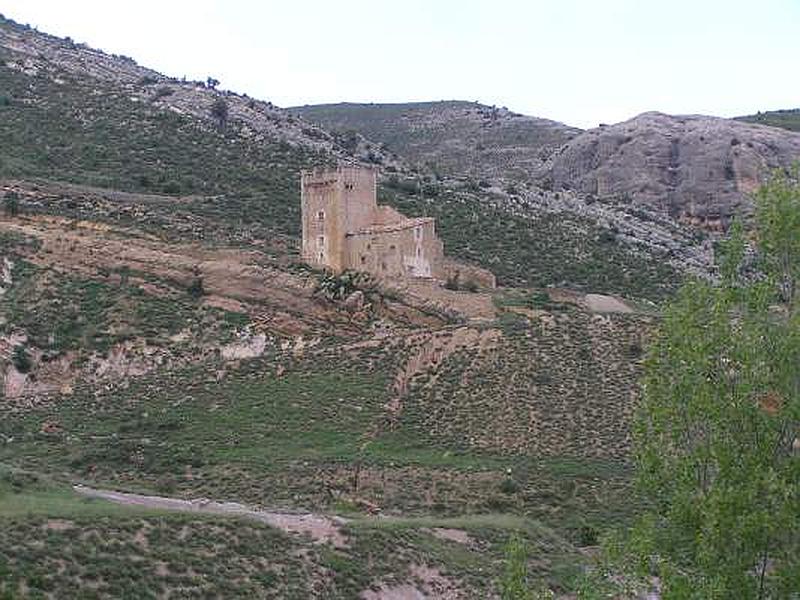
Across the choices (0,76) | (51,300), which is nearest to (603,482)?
(51,300)

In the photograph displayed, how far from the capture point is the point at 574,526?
26938mm

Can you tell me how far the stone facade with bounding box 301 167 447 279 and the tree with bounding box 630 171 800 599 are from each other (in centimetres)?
2325

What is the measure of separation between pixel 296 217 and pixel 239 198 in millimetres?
3339

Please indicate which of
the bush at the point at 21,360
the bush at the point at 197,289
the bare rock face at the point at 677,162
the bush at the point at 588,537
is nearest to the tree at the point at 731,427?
the bush at the point at 588,537

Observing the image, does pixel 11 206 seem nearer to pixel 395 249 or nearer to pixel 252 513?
pixel 395 249

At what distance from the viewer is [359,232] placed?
3934 cm

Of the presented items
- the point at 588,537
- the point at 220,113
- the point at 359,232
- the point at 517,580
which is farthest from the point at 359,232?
the point at 220,113

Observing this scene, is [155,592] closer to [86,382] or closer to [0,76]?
[86,382]

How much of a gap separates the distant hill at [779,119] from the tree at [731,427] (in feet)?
273

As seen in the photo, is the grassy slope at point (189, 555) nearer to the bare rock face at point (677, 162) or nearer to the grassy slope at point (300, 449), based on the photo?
the grassy slope at point (300, 449)

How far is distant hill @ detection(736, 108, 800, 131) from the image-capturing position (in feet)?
314

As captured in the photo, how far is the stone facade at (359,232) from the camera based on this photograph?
126 feet

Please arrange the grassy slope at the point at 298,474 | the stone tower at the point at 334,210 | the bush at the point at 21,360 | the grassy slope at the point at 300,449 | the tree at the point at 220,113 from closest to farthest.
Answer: the grassy slope at the point at 298,474 < the grassy slope at the point at 300,449 < the bush at the point at 21,360 < the stone tower at the point at 334,210 < the tree at the point at 220,113

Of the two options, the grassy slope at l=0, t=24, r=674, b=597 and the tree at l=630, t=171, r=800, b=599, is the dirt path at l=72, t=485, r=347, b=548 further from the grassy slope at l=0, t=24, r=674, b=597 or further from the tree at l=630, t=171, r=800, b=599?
the tree at l=630, t=171, r=800, b=599
